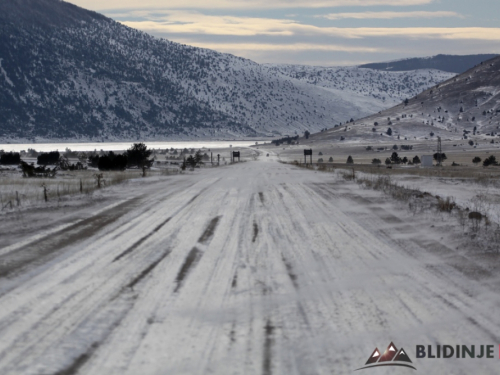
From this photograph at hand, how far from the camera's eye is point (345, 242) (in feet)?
42.7

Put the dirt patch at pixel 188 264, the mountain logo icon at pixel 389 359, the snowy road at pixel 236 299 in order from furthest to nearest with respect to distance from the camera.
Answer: the dirt patch at pixel 188 264
the snowy road at pixel 236 299
the mountain logo icon at pixel 389 359

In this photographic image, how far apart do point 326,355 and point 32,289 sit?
4489 millimetres

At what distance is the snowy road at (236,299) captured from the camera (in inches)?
244

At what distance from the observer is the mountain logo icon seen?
6035mm

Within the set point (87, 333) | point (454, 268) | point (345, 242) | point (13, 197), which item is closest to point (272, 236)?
point (345, 242)

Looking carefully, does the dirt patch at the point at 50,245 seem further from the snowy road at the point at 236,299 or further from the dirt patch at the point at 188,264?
the dirt patch at the point at 188,264

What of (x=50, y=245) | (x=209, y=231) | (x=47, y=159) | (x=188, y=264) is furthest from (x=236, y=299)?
(x=47, y=159)

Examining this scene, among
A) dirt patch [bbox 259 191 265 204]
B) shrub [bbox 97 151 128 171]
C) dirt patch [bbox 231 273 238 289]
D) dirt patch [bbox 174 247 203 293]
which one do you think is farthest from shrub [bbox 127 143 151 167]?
dirt patch [bbox 231 273 238 289]

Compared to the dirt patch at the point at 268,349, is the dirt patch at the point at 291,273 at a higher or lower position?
higher

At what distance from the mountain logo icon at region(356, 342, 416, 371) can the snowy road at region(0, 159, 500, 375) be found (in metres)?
0.10

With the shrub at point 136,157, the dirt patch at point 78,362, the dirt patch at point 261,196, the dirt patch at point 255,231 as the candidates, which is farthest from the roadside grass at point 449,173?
the dirt patch at point 78,362

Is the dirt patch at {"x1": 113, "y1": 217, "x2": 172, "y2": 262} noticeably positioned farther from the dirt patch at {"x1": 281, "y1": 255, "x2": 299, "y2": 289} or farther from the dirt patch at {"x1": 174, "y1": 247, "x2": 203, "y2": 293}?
the dirt patch at {"x1": 281, "y1": 255, "x2": 299, "y2": 289}

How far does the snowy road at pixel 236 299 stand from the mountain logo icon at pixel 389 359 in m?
0.10

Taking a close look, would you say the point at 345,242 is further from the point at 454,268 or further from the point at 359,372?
the point at 359,372
